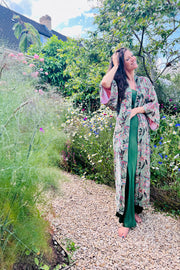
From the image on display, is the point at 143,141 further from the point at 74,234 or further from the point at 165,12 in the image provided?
the point at 165,12

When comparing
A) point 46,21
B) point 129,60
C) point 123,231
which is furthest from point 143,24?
point 46,21

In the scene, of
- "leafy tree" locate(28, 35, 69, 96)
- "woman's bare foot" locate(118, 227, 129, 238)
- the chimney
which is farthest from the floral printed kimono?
the chimney

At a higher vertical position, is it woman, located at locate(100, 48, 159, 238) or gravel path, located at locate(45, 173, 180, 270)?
woman, located at locate(100, 48, 159, 238)

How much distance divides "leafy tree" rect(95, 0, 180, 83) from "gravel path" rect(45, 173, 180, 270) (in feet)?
9.45

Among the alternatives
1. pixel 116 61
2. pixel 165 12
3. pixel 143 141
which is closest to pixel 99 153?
pixel 143 141

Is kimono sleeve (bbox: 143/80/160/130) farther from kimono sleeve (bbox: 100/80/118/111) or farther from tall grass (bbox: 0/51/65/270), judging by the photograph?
tall grass (bbox: 0/51/65/270)

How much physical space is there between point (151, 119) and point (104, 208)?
4.33 feet

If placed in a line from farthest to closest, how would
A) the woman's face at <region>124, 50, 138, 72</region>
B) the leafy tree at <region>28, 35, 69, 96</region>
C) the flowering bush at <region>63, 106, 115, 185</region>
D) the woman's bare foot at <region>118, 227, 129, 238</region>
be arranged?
the leafy tree at <region>28, 35, 69, 96</region>, the flowering bush at <region>63, 106, 115, 185</region>, the woman's bare foot at <region>118, 227, 129, 238</region>, the woman's face at <region>124, 50, 138, 72</region>

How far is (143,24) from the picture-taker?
3.84 m

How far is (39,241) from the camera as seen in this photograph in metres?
1.53

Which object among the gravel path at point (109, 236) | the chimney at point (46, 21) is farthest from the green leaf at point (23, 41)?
the chimney at point (46, 21)

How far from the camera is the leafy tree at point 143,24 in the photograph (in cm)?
346

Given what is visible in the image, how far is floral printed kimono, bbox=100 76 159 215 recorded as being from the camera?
2033 millimetres

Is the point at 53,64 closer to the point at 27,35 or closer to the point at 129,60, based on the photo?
the point at 27,35
